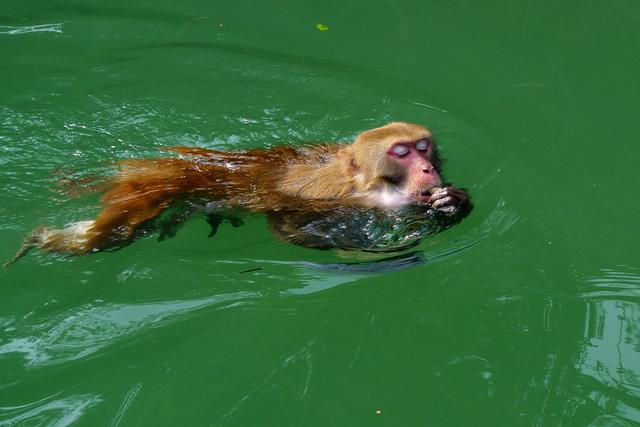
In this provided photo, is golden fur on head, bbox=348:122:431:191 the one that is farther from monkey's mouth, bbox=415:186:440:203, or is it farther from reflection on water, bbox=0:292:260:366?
reflection on water, bbox=0:292:260:366

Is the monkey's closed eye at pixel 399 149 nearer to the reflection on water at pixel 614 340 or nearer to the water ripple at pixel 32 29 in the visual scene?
the reflection on water at pixel 614 340

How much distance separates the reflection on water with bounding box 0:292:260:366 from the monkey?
1.98ft

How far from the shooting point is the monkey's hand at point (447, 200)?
18.3ft

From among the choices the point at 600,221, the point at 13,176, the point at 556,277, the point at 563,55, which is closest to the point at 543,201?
the point at 600,221

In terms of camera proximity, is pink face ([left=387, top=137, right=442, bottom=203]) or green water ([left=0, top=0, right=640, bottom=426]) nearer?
green water ([left=0, top=0, right=640, bottom=426])

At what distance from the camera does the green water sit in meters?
4.89

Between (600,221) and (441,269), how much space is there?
1.47 metres

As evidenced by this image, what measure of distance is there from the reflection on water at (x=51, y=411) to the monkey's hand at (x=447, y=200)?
2535 mm

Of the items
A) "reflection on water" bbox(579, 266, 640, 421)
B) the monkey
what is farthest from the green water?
the monkey

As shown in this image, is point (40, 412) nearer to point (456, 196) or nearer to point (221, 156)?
point (221, 156)

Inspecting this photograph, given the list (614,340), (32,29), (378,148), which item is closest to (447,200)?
(378,148)

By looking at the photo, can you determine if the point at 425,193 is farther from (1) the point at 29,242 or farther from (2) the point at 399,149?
(1) the point at 29,242

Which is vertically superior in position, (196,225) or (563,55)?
(563,55)

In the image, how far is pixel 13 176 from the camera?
6.62 m
